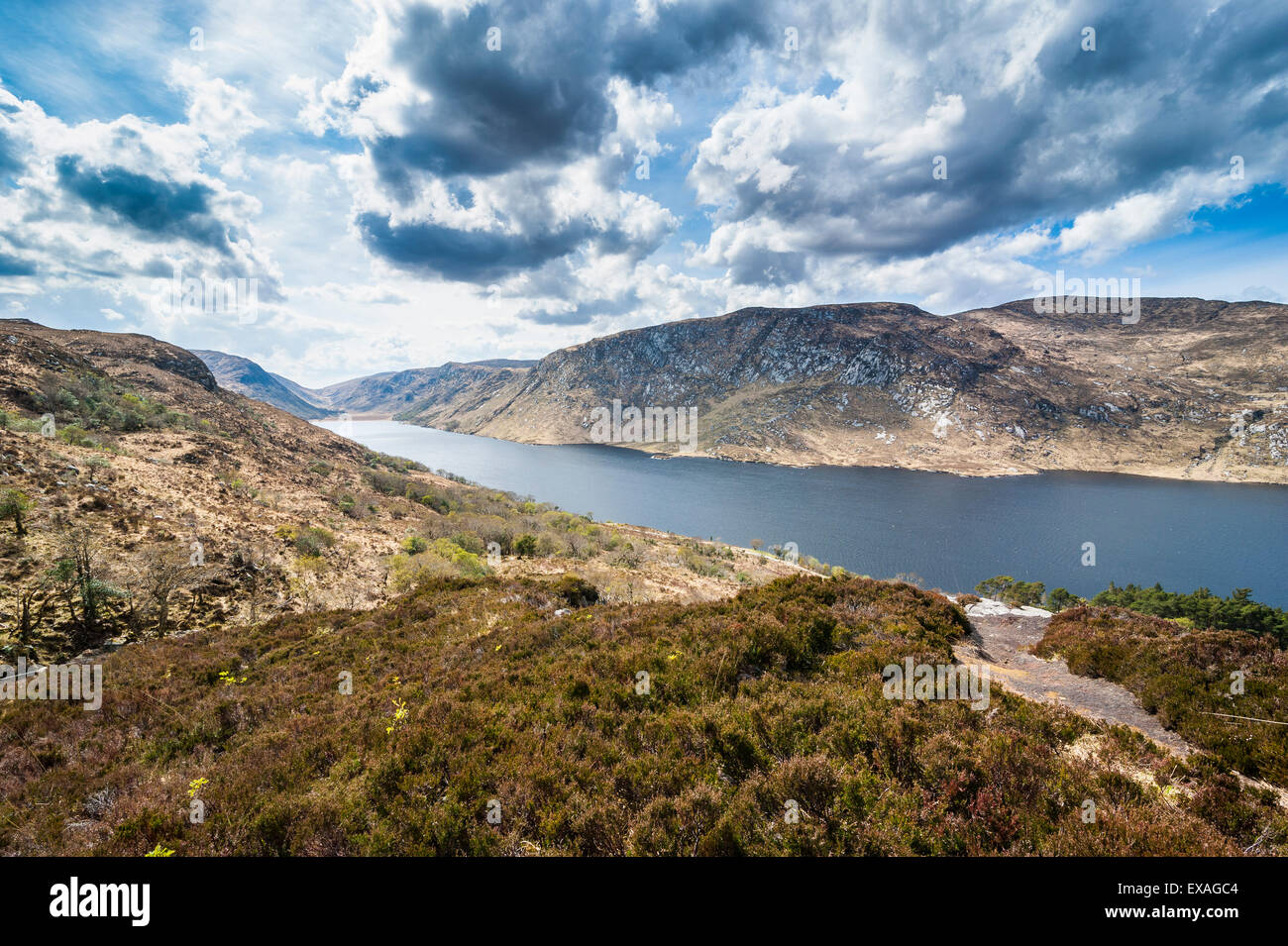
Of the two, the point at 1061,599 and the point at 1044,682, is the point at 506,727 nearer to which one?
the point at 1044,682

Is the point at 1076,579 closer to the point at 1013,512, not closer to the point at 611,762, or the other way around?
the point at 1013,512

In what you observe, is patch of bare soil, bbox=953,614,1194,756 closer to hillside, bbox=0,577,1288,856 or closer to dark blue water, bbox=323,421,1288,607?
hillside, bbox=0,577,1288,856

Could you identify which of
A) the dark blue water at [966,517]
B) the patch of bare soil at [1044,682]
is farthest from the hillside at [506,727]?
the dark blue water at [966,517]

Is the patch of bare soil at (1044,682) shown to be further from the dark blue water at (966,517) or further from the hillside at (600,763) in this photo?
the dark blue water at (966,517)

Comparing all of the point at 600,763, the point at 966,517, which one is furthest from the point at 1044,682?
the point at 966,517
